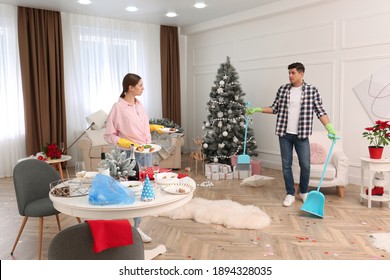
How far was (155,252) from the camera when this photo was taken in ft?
9.82

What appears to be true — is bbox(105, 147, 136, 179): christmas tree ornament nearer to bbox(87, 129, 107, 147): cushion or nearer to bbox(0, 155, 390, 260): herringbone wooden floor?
bbox(0, 155, 390, 260): herringbone wooden floor

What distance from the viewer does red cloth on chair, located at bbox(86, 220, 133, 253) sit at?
1.57 meters

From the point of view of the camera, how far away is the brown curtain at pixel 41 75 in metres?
6.12

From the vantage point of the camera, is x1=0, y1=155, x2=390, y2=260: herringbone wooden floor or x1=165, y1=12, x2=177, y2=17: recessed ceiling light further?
x1=165, y1=12, x2=177, y2=17: recessed ceiling light

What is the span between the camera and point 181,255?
2.98m

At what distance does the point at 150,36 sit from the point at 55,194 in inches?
229

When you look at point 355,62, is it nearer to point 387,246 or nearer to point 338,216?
point 338,216

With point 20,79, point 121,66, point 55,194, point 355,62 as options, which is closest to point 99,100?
point 121,66

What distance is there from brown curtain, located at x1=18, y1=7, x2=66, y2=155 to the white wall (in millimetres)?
2773

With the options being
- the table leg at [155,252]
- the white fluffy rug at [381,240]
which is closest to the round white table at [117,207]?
the table leg at [155,252]

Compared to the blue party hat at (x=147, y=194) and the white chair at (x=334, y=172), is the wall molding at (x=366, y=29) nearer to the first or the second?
the white chair at (x=334, y=172)

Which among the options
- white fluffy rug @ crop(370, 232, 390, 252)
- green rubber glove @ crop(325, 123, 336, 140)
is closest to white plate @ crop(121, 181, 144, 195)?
white fluffy rug @ crop(370, 232, 390, 252)

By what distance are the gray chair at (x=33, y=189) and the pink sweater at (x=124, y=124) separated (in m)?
0.57
